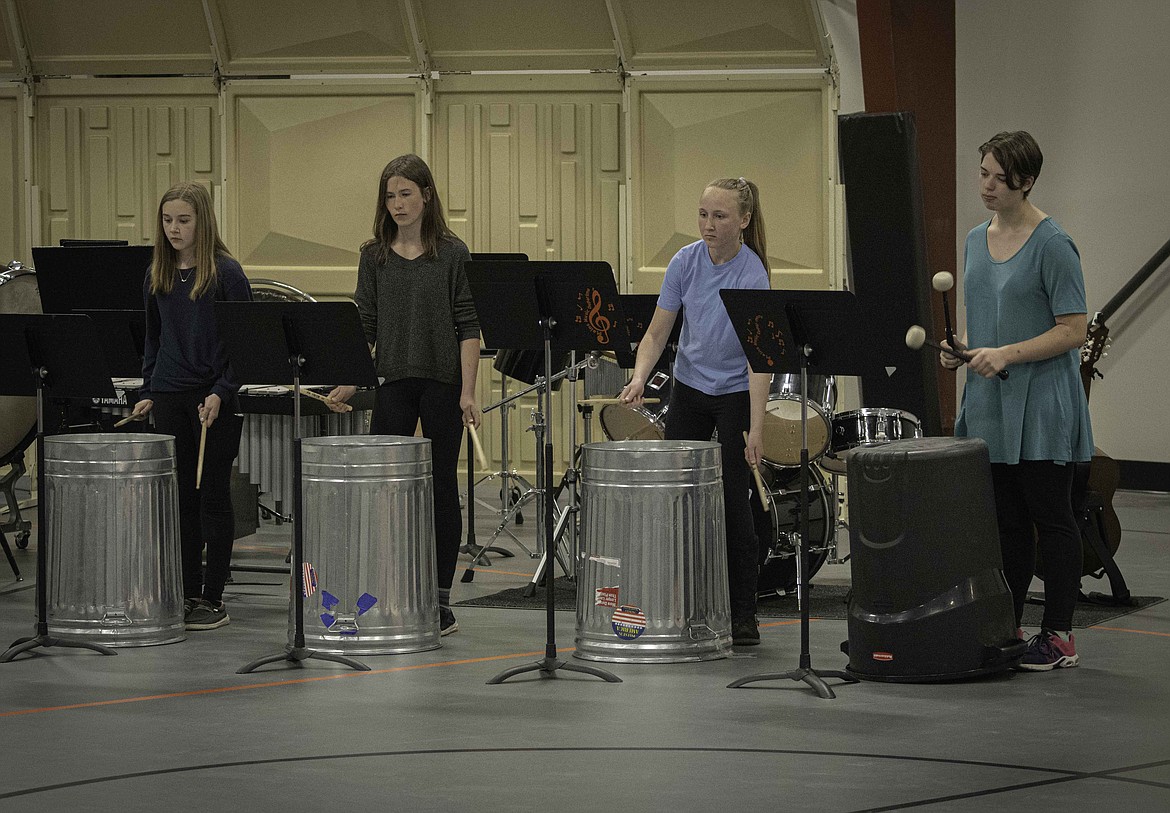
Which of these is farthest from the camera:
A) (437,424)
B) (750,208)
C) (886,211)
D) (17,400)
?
(886,211)

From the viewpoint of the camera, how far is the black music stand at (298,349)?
4836 millimetres

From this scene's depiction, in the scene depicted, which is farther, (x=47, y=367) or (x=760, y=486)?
(x=760, y=486)

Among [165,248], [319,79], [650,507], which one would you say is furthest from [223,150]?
[650,507]

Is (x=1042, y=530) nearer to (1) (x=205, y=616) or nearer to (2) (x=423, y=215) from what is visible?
(2) (x=423, y=215)

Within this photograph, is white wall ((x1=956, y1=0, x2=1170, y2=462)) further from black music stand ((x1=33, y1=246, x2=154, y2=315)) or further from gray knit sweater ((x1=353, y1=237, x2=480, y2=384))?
gray knit sweater ((x1=353, y1=237, x2=480, y2=384))

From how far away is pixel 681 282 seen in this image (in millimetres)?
5195

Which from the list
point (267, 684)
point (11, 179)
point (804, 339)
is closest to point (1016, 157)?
point (804, 339)

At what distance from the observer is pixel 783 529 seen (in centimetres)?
616

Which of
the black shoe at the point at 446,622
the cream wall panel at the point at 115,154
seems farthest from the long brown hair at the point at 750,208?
the cream wall panel at the point at 115,154

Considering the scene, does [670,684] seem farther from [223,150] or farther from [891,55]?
[223,150]

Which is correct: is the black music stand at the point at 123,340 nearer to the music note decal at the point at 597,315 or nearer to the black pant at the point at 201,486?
the black pant at the point at 201,486

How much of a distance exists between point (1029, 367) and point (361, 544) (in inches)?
82.7

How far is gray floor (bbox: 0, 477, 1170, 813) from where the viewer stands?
3.41 m

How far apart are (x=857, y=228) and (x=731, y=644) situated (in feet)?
13.2
